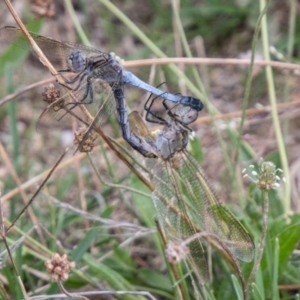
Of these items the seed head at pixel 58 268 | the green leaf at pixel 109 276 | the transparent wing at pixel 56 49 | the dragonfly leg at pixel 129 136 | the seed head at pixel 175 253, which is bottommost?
the green leaf at pixel 109 276

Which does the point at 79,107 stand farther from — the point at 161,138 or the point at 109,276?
the point at 109,276

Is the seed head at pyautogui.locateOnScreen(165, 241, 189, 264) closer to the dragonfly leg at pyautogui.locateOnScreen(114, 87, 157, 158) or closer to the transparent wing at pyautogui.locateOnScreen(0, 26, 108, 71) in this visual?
the dragonfly leg at pyautogui.locateOnScreen(114, 87, 157, 158)

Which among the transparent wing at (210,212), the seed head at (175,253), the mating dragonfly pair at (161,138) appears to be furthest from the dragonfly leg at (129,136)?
the seed head at (175,253)

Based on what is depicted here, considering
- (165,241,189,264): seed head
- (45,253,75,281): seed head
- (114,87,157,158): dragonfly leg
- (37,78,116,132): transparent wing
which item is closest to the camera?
(165,241,189,264): seed head

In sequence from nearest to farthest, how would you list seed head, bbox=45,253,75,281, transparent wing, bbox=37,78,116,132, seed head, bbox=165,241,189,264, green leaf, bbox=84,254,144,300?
seed head, bbox=165,241,189,264, seed head, bbox=45,253,75,281, transparent wing, bbox=37,78,116,132, green leaf, bbox=84,254,144,300

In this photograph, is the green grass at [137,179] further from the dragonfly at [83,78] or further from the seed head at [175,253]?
the seed head at [175,253]

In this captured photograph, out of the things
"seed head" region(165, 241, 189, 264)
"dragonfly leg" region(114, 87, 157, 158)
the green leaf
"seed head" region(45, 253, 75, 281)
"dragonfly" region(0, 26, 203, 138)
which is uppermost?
"dragonfly" region(0, 26, 203, 138)

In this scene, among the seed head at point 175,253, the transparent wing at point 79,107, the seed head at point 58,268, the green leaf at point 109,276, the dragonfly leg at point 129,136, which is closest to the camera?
the seed head at point 175,253

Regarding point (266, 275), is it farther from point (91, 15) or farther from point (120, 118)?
point (91, 15)

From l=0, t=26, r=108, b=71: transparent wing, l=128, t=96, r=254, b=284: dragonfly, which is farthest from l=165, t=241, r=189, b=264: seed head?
l=0, t=26, r=108, b=71: transparent wing

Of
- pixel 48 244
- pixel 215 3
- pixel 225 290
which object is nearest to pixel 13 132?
pixel 48 244
